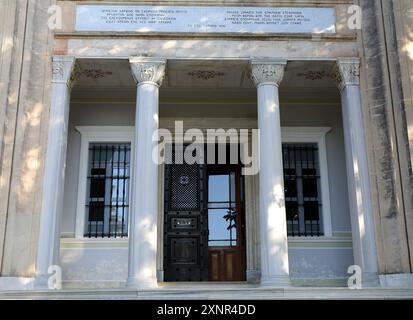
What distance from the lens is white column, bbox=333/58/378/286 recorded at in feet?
29.1

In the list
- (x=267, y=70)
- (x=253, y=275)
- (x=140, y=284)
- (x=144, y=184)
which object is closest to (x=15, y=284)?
(x=140, y=284)

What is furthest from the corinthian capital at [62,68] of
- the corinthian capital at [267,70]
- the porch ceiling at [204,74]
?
the corinthian capital at [267,70]

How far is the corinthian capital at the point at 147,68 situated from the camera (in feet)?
31.3

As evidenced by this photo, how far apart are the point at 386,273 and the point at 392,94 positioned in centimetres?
311

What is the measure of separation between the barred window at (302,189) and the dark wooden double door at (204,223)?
42.5 inches

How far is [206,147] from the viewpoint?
12.1 metres

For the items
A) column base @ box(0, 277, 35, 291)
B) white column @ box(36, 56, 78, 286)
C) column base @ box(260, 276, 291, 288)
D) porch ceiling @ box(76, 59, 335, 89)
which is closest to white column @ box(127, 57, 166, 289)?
porch ceiling @ box(76, 59, 335, 89)

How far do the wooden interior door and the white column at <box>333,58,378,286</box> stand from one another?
3.07 m

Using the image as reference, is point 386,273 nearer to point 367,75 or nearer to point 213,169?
point 367,75

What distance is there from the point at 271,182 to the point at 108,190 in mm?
4272

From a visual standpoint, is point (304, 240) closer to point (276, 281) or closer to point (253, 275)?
point (253, 275)

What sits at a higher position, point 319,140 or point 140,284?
point 319,140

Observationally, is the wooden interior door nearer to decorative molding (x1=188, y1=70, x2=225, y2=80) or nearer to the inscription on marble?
decorative molding (x1=188, y1=70, x2=225, y2=80)

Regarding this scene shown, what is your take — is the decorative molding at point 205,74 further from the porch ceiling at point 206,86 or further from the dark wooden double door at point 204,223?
the dark wooden double door at point 204,223
